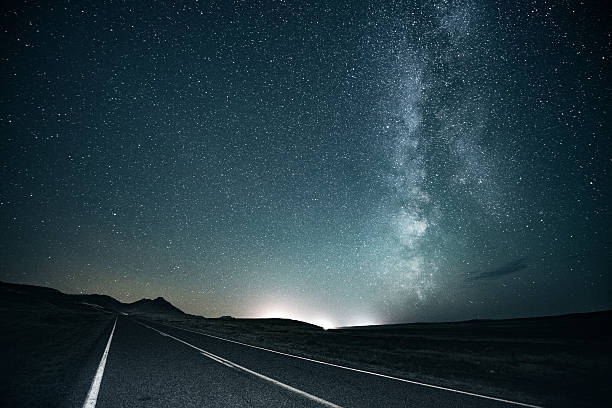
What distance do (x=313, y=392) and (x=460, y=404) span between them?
2990mm

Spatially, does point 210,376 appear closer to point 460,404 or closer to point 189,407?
point 189,407

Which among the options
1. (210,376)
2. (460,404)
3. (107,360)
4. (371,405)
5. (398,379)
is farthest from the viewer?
(107,360)

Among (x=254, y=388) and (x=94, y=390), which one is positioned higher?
(x=254, y=388)

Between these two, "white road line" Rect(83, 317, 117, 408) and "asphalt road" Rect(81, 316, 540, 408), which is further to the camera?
"asphalt road" Rect(81, 316, 540, 408)

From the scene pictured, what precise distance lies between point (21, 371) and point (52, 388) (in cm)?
277

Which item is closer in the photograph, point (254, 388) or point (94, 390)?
point (94, 390)

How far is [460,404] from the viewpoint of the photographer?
6.02 metres

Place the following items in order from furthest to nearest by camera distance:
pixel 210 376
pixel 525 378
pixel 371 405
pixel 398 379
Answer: pixel 525 378 < pixel 398 379 < pixel 210 376 < pixel 371 405

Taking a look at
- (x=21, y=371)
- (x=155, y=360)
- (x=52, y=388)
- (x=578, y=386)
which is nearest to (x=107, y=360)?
(x=155, y=360)

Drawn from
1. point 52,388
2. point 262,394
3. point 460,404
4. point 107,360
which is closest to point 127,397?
point 52,388

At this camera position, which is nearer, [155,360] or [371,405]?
[371,405]

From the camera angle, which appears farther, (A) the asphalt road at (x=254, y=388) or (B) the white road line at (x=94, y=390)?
(A) the asphalt road at (x=254, y=388)

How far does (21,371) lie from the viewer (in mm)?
7875

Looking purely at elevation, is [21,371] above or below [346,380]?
below
